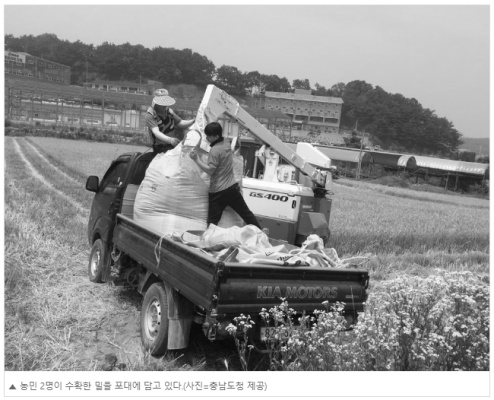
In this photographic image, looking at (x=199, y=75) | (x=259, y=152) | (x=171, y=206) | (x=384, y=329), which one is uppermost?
(x=199, y=75)

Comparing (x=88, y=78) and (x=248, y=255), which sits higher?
(x=88, y=78)

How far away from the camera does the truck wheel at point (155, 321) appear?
14.5ft

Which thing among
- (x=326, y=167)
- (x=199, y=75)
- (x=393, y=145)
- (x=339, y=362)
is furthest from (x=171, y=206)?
(x=393, y=145)

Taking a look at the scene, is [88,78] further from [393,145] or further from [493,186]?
[493,186]

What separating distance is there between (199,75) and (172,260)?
562 inches

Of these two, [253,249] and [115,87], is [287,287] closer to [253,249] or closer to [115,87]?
[253,249]

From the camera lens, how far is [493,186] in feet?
13.4

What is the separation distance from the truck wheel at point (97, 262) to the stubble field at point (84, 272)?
11 cm

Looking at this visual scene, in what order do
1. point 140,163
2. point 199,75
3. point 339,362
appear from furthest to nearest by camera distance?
point 199,75 → point 140,163 → point 339,362

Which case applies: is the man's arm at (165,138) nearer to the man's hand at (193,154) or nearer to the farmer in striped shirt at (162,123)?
the farmer in striped shirt at (162,123)

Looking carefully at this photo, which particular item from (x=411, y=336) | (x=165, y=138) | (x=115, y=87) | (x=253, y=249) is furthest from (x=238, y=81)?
(x=115, y=87)

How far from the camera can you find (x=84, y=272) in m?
7.02

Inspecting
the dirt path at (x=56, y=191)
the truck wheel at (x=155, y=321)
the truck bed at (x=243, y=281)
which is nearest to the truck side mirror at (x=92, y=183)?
the truck bed at (x=243, y=281)

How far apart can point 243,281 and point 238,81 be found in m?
9.95
